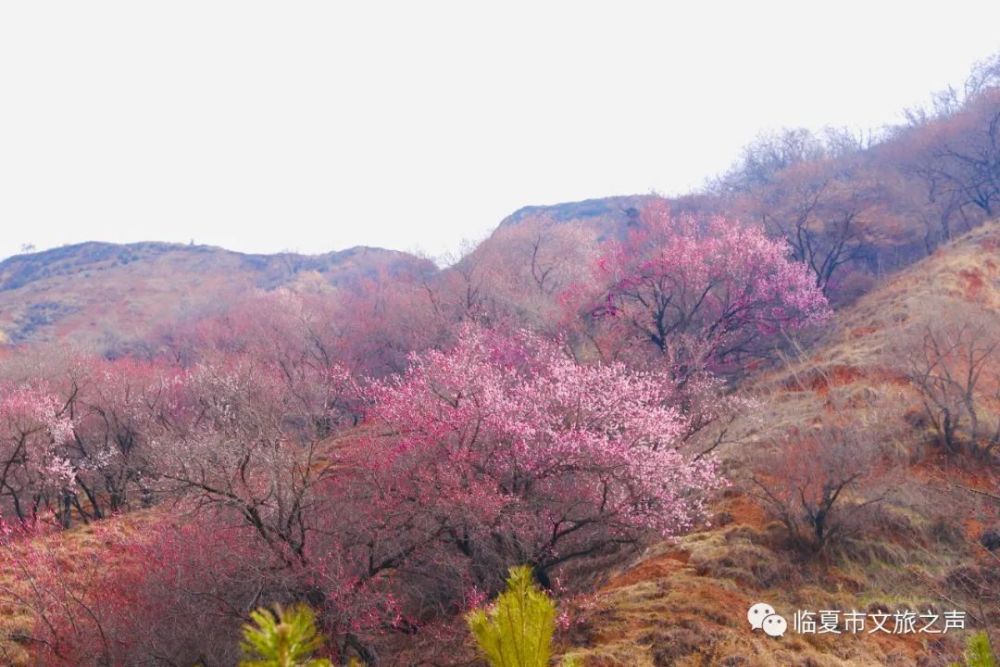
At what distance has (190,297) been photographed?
6450 centimetres

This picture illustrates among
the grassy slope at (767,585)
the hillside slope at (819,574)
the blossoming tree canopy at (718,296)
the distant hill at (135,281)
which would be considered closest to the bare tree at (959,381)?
the hillside slope at (819,574)

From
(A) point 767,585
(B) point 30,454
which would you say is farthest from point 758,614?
(B) point 30,454

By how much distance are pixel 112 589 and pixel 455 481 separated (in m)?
6.19

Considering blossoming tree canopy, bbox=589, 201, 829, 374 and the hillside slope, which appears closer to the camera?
the hillside slope

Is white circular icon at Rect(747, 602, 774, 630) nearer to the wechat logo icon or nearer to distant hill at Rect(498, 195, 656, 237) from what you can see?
the wechat logo icon

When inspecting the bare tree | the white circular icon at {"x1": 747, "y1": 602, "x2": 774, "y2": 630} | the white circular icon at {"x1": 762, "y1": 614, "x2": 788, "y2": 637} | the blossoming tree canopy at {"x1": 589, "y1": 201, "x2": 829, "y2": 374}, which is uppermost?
the blossoming tree canopy at {"x1": 589, "y1": 201, "x2": 829, "y2": 374}

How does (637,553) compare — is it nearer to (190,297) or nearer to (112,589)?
(112,589)

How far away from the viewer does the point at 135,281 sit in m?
72.1

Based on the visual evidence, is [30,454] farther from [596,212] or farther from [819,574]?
[596,212]

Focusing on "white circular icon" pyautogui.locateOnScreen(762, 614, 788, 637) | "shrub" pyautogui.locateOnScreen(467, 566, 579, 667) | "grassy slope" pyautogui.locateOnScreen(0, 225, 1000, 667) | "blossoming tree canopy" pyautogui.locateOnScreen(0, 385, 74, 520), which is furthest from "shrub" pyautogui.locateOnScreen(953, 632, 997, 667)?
"blossoming tree canopy" pyautogui.locateOnScreen(0, 385, 74, 520)

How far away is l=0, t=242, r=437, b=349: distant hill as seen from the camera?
5978 centimetres

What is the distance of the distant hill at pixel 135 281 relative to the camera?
196 ft

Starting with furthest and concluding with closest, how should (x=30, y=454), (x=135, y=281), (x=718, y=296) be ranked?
(x=135, y=281), (x=718, y=296), (x=30, y=454)

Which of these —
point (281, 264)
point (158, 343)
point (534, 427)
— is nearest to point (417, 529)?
point (534, 427)
